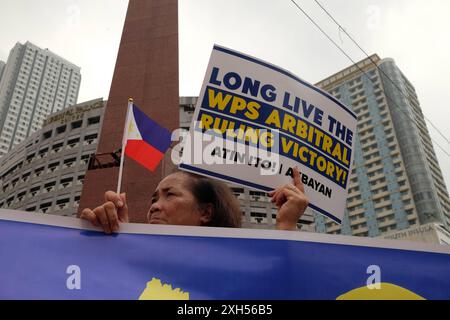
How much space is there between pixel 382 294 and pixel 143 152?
14.3 feet

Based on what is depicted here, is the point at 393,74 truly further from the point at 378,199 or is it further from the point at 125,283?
the point at 125,283

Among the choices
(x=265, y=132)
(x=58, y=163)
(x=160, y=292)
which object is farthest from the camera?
(x=58, y=163)

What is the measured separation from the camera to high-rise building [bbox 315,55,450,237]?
292 feet

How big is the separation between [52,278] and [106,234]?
32 centimetres

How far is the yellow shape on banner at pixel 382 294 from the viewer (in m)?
2.02

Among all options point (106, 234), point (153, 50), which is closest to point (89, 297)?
point (106, 234)

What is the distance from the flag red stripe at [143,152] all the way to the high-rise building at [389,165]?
296 feet

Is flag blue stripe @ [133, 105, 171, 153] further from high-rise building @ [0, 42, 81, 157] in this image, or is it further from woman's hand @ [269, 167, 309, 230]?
high-rise building @ [0, 42, 81, 157]

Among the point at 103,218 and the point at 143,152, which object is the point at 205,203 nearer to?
the point at 103,218

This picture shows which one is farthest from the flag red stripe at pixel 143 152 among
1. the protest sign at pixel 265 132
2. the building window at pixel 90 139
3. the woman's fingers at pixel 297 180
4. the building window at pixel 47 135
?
the building window at pixel 47 135

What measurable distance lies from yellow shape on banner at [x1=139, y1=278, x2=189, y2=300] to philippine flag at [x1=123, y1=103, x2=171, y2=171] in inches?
152

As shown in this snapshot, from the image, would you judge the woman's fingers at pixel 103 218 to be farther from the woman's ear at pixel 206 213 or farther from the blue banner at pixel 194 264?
the woman's ear at pixel 206 213

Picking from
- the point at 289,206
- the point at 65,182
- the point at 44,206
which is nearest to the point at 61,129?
the point at 65,182

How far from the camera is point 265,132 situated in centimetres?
339
